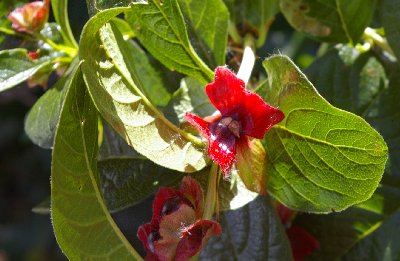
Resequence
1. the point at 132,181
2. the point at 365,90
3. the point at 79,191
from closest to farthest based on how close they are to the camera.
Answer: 1. the point at 79,191
2. the point at 132,181
3. the point at 365,90

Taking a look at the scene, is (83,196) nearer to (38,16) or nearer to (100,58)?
(100,58)

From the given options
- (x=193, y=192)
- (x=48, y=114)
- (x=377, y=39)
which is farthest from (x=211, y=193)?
(x=377, y=39)

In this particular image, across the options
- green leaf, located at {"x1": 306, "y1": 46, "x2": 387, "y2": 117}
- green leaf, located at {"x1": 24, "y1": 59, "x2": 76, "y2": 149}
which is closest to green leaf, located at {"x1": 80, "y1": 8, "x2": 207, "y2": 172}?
green leaf, located at {"x1": 24, "y1": 59, "x2": 76, "y2": 149}

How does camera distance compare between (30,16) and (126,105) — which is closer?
(126,105)

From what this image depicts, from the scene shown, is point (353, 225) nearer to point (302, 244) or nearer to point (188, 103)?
point (302, 244)

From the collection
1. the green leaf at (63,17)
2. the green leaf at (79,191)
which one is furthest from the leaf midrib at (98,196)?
the green leaf at (63,17)

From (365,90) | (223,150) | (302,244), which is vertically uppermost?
(223,150)

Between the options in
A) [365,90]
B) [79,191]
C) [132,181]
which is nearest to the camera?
[79,191]
